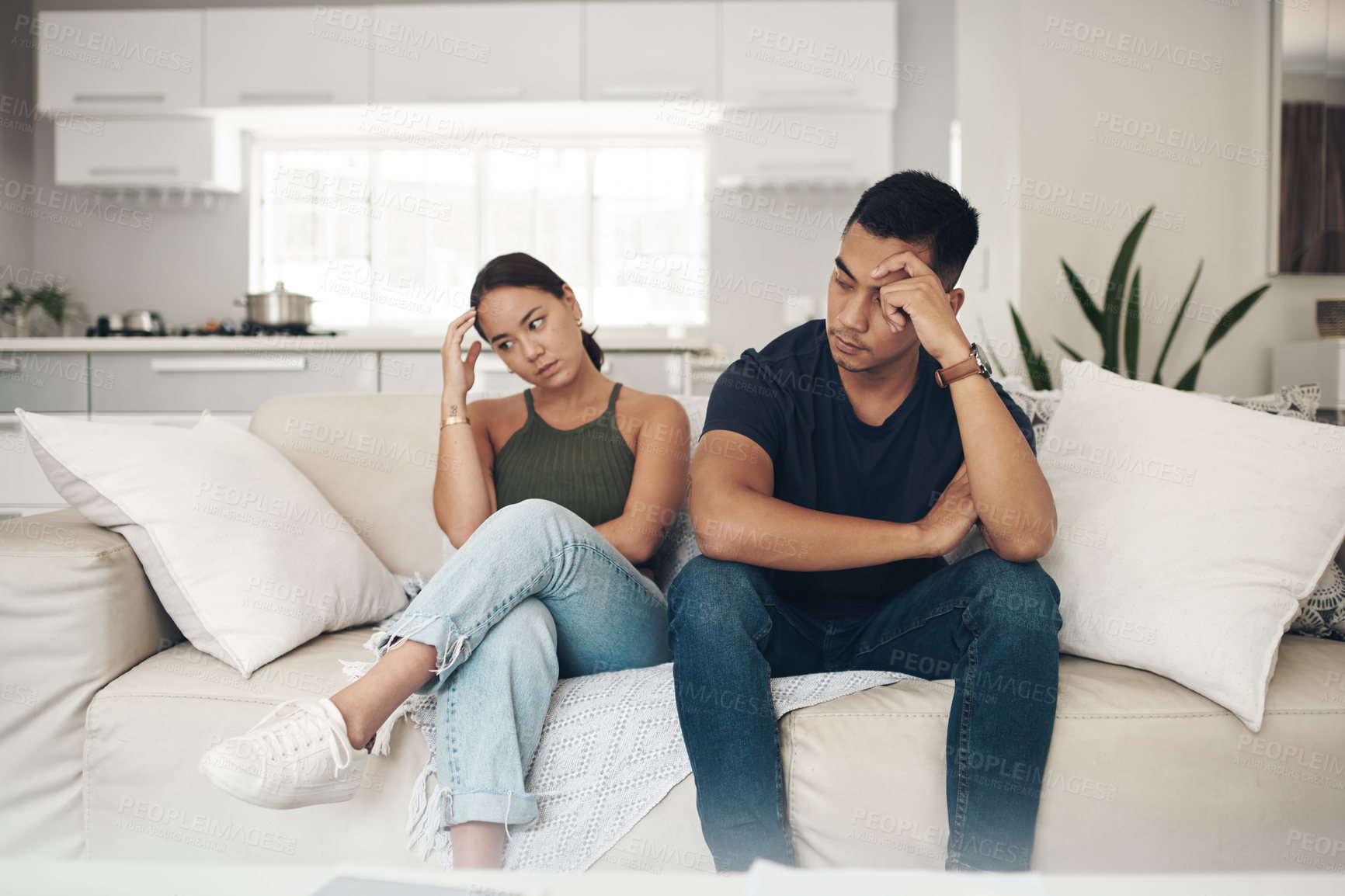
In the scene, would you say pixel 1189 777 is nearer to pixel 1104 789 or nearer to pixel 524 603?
pixel 1104 789

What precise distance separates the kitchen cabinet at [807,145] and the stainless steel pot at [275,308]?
200 cm

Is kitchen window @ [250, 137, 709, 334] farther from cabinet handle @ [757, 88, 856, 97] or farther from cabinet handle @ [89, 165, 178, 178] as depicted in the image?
cabinet handle @ [757, 88, 856, 97]

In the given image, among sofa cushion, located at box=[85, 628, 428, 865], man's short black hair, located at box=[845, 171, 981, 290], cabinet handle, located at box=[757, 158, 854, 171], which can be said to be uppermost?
cabinet handle, located at box=[757, 158, 854, 171]

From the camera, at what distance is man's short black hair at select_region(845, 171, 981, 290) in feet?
4.35

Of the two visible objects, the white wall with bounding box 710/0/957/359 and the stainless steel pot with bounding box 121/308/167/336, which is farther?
the white wall with bounding box 710/0/957/359

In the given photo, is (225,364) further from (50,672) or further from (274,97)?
(50,672)

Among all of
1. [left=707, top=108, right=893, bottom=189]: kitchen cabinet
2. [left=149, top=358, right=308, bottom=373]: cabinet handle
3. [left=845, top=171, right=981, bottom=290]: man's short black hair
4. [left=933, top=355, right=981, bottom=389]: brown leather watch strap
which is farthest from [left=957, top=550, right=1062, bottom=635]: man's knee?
[left=707, top=108, right=893, bottom=189]: kitchen cabinet

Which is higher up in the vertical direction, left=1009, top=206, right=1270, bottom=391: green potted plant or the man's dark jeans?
left=1009, top=206, right=1270, bottom=391: green potted plant

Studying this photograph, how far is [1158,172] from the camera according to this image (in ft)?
9.82

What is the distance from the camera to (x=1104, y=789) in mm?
1154

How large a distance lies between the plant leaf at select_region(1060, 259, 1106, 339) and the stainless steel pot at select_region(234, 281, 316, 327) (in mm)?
2765

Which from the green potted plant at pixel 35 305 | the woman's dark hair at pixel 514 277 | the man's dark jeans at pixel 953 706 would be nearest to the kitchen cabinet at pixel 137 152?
the green potted plant at pixel 35 305

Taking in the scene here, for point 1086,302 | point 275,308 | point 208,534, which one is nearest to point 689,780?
point 208,534

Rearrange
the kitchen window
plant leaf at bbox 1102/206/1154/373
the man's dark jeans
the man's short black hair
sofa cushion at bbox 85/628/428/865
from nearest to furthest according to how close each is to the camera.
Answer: the man's dark jeans < sofa cushion at bbox 85/628/428/865 < the man's short black hair < plant leaf at bbox 1102/206/1154/373 < the kitchen window
